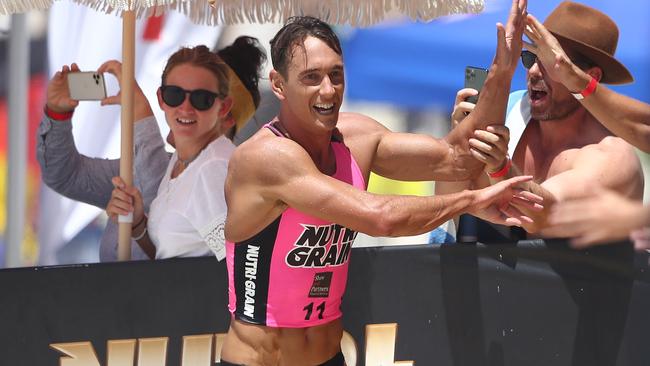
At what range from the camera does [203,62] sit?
17.2 ft

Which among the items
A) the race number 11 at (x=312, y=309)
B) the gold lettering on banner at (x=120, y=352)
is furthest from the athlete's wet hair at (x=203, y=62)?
the race number 11 at (x=312, y=309)

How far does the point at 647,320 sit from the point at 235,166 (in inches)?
83.6

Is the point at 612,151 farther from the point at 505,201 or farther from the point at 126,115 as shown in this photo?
the point at 126,115

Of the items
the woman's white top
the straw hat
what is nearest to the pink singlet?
the woman's white top

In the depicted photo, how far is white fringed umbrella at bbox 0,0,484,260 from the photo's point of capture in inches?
175

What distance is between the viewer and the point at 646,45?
227 inches

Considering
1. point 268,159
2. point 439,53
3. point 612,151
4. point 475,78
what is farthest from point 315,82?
point 439,53

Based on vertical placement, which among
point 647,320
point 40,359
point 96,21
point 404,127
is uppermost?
point 96,21

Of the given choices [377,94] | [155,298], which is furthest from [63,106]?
[377,94]

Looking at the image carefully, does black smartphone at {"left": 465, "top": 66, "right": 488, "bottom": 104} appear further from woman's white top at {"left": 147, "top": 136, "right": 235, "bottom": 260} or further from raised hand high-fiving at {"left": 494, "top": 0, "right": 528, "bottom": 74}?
woman's white top at {"left": 147, "top": 136, "right": 235, "bottom": 260}

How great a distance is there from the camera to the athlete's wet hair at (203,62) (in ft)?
17.1

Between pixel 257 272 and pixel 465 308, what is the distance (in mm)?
1364

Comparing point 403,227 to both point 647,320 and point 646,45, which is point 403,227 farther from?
point 646,45

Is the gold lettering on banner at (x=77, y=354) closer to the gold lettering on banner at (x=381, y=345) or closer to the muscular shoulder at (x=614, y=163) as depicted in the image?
the gold lettering on banner at (x=381, y=345)
